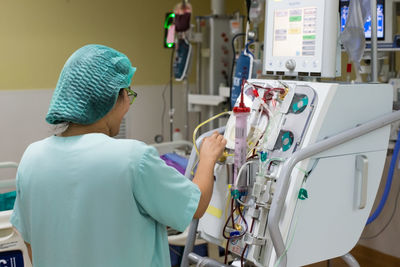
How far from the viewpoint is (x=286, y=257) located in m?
1.73

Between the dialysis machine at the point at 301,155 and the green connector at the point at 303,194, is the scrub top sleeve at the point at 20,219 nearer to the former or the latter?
the dialysis machine at the point at 301,155

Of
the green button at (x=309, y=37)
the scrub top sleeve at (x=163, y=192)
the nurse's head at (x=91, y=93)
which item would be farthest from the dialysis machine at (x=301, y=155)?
the nurse's head at (x=91, y=93)

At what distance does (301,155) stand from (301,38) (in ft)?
1.77

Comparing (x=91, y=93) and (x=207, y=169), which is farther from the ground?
(x=91, y=93)

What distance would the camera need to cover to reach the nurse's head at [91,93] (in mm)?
1441

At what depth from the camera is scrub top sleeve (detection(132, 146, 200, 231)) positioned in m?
1.39

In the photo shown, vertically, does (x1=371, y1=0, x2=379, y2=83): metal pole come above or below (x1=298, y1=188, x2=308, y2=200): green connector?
above

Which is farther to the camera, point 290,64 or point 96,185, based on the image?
point 290,64

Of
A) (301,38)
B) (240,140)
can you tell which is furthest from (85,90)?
(301,38)

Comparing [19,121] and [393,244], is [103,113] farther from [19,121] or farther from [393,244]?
[19,121]

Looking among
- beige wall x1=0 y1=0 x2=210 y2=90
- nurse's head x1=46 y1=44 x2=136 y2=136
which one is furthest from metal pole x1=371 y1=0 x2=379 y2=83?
beige wall x1=0 y1=0 x2=210 y2=90

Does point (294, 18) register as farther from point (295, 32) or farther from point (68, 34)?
point (68, 34)

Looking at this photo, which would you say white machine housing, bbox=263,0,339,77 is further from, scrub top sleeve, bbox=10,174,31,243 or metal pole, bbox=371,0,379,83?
scrub top sleeve, bbox=10,174,31,243

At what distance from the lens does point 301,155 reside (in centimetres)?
168
